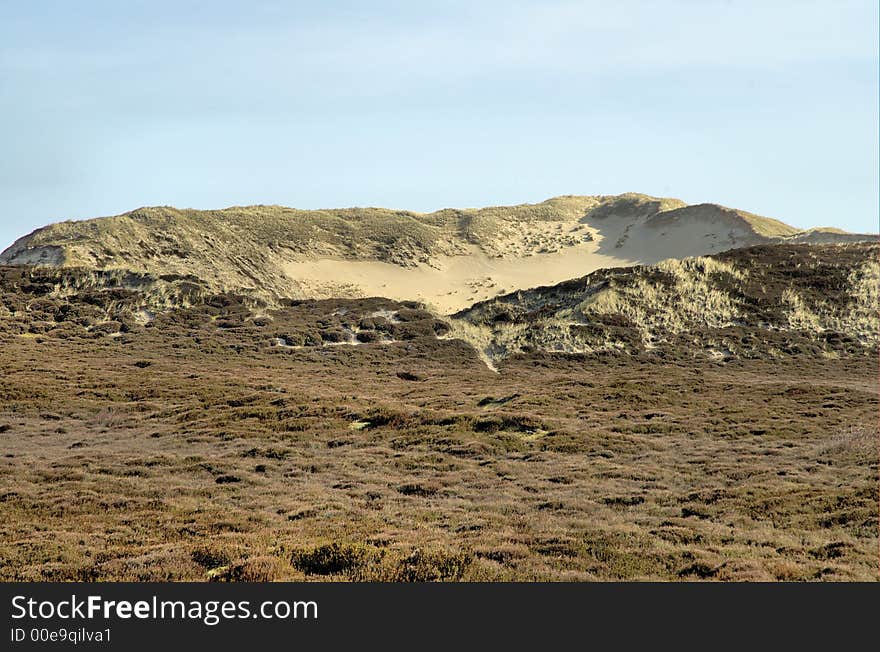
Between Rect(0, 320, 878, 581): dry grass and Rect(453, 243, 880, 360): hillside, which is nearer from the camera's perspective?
Rect(0, 320, 878, 581): dry grass

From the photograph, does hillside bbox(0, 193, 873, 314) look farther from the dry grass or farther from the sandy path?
the dry grass

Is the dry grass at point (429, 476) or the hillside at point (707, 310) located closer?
the dry grass at point (429, 476)

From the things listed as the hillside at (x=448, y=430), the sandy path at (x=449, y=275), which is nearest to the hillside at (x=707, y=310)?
the hillside at (x=448, y=430)

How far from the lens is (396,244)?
95.9 meters

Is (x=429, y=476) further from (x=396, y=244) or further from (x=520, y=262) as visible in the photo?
(x=396, y=244)

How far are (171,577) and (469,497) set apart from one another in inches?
341

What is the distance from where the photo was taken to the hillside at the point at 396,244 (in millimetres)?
75938

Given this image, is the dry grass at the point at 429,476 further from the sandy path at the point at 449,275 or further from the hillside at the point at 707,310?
the sandy path at the point at 449,275

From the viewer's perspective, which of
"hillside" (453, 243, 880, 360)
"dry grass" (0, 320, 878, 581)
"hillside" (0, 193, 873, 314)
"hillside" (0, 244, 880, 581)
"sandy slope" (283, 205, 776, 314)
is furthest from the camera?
"sandy slope" (283, 205, 776, 314)

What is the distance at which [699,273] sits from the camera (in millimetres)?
63406

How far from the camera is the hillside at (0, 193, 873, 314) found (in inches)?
2990

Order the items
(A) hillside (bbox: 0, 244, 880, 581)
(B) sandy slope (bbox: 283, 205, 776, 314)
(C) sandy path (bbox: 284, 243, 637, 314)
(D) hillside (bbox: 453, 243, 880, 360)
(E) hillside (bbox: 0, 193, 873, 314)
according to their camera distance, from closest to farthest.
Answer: (A) hillside (bbox: 0, 244, 880, 581) < (D) hillside (bbox: 453, 243, 880, 360) < (E) hillside (bbox: 0, 193, 873, 314) < (C) sandy path (bbox: 284, 243, 637, 314) < (B) sandy slope (bbox: 283, 205, 776, 314)

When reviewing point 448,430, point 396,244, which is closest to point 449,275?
point 396,244

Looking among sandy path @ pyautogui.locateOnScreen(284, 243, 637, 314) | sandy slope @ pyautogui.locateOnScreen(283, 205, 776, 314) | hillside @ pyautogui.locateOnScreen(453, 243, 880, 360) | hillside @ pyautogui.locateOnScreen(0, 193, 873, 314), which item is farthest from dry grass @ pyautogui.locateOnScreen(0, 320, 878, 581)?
sandy slope @ pyautogui.locateOnScreen(283, 205, 776, 314)
